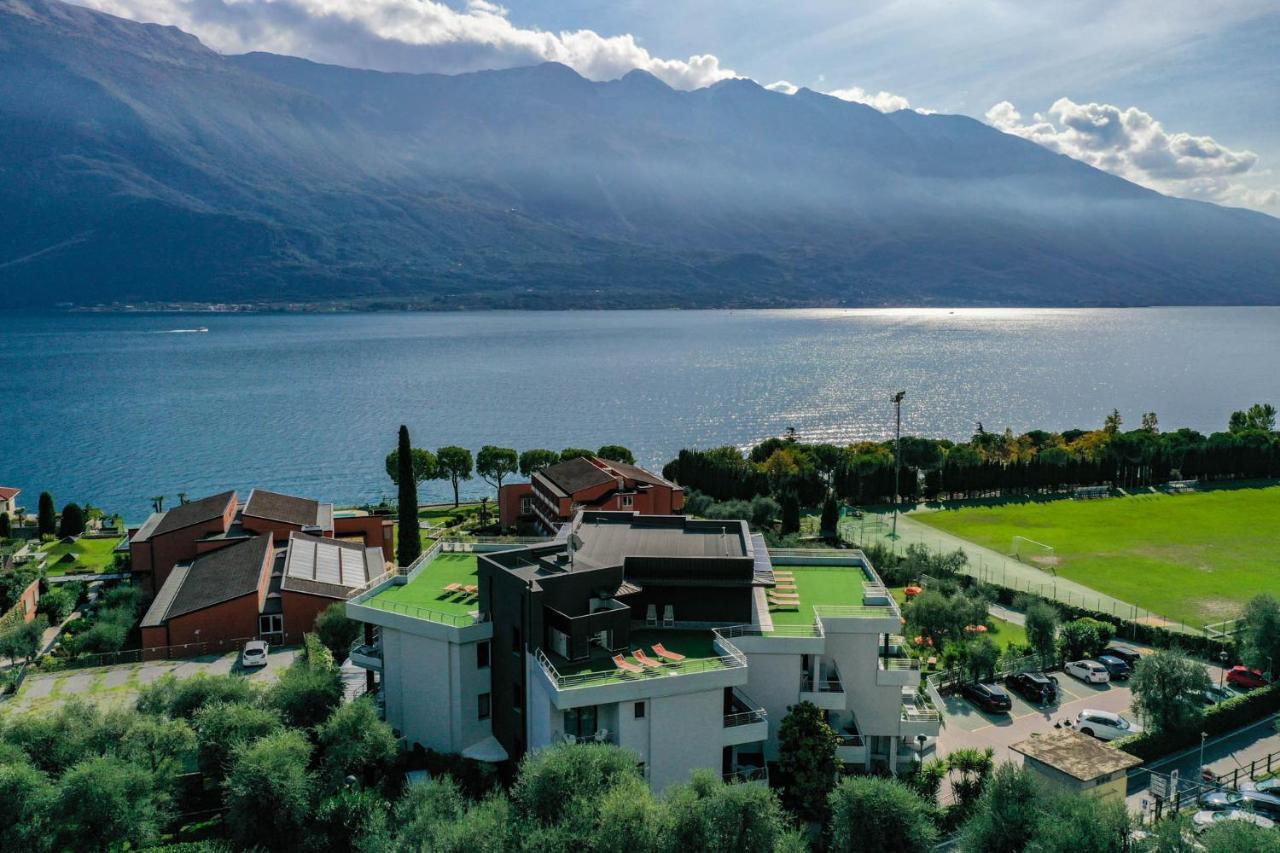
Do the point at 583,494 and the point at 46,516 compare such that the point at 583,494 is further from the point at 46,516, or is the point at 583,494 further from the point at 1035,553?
the point at 46,516

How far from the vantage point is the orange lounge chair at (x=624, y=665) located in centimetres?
2483

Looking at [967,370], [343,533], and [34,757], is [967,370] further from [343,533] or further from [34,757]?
[34,757]

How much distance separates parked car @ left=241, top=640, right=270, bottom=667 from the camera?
37.6 metres

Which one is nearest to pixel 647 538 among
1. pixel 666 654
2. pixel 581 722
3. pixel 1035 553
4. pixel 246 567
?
pixel 666 654

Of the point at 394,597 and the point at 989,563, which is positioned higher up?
the point at 394,597

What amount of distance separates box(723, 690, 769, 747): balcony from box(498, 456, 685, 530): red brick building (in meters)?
27.9

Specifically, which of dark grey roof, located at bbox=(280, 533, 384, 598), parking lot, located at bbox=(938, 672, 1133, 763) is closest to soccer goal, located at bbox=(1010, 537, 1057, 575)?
parking lot, located at bbox=(938, 672, 1133, 763)

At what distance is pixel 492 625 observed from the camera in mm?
28062

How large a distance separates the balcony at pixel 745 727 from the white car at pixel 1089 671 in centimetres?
1806

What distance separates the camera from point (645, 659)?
1016 inches

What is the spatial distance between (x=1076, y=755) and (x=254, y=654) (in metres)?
32.8

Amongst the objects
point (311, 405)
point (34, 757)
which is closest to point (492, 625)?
point (34, 757)

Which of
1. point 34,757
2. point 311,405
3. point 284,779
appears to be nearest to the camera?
point 284,779

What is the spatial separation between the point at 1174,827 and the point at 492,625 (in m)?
19.4
